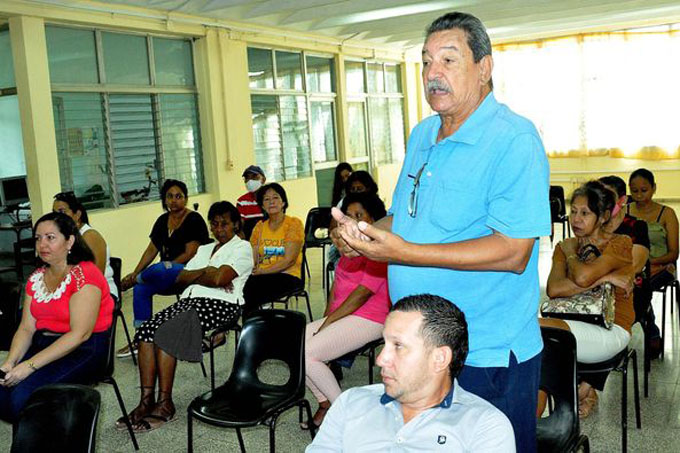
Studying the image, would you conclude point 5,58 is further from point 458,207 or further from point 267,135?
point 458,207

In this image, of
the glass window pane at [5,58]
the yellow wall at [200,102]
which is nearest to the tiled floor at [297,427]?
the yellow wall at [200,102]

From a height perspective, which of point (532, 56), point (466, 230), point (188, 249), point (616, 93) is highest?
point (532, 56)

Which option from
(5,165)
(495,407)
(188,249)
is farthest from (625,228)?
(5,165)

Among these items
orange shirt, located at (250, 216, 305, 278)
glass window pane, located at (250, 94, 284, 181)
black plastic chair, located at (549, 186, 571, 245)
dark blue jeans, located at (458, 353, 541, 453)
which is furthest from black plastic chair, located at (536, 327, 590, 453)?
glass window pane, located at (250, 94, 284, 181)

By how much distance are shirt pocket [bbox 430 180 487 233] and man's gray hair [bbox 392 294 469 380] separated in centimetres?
21

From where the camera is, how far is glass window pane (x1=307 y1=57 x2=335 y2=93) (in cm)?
1227

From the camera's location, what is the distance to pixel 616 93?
14.0m

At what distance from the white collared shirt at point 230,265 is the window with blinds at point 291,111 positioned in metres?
6.13

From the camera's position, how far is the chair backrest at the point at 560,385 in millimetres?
2676

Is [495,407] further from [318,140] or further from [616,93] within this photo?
[616,93]

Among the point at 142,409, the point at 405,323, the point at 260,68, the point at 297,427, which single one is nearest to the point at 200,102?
the point at 260,68

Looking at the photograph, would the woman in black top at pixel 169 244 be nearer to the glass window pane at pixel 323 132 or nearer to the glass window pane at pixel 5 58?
the glass window pane at pixel 5 58

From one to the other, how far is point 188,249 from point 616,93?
11.1 meters

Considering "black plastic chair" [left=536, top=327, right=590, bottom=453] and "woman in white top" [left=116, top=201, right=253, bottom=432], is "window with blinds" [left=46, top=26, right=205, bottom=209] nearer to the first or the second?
"woman in white top" [left=116, top=201, right=253, bottom=432]
